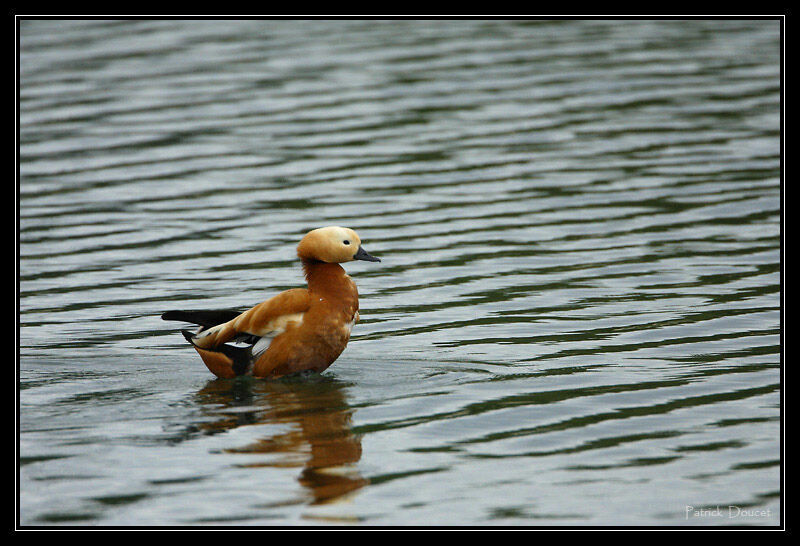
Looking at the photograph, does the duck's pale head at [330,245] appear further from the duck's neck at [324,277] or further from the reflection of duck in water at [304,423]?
the reflection of duck in water at [304,423]

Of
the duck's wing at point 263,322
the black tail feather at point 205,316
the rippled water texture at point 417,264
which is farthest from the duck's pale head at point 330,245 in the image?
the rippled water texture at point 417,264

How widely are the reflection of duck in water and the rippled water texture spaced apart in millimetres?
26

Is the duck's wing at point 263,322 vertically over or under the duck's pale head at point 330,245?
under

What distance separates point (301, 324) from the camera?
852 centimetres

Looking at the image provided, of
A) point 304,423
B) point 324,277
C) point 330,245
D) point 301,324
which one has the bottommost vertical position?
point 304,423

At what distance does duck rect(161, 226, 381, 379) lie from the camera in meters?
8.50

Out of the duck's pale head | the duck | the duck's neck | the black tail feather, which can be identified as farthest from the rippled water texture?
the duck's pale head

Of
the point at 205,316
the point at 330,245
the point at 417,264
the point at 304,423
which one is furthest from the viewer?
the point at 417,264

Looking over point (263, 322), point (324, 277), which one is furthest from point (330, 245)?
point (263, 322)

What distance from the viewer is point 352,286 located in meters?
8.66

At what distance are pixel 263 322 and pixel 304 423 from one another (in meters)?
1.07

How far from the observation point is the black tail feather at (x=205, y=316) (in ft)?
28.4

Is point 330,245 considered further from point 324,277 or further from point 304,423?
point 304,423
